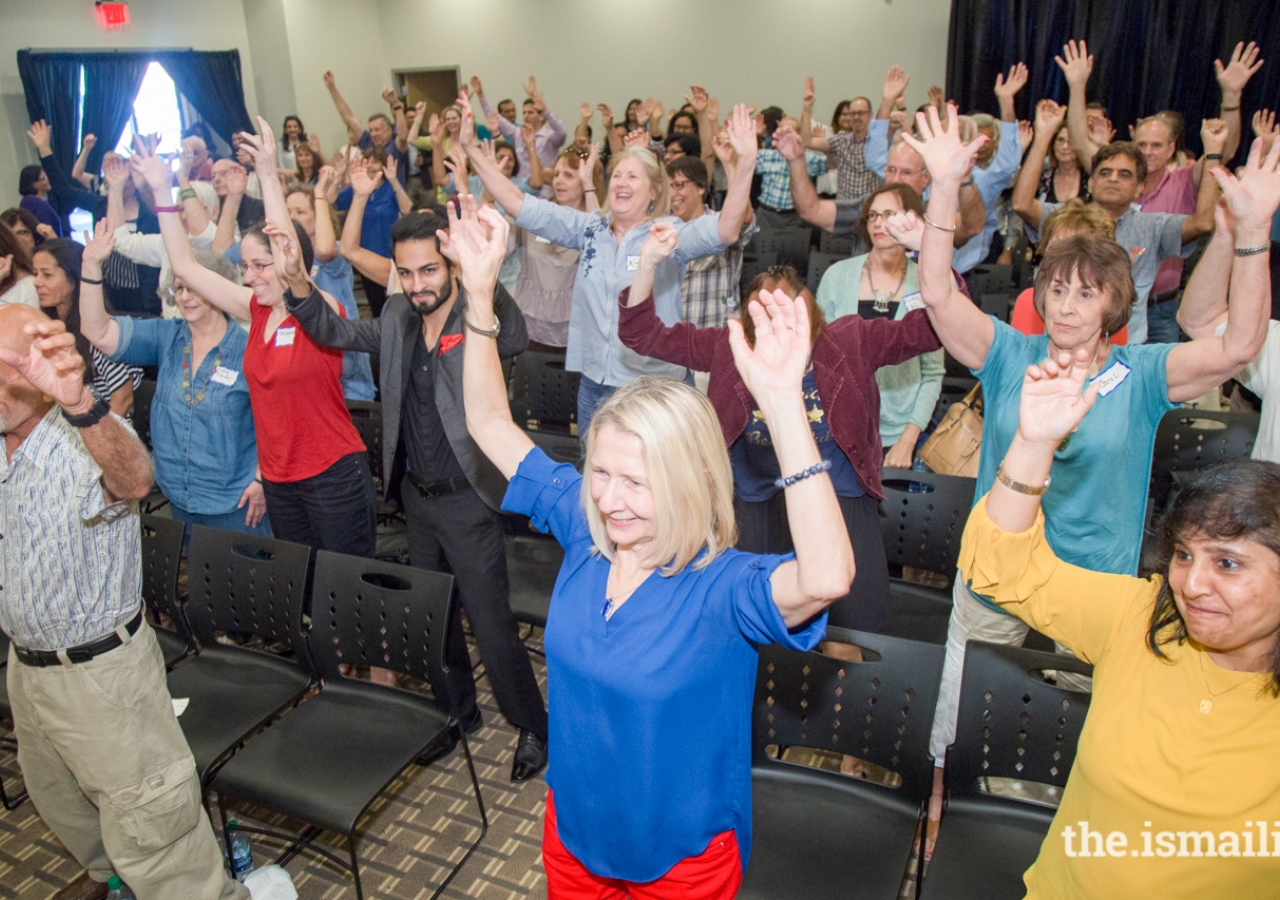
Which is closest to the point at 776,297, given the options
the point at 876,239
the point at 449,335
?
the point at 449,335

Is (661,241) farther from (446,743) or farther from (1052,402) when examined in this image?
(446,743)

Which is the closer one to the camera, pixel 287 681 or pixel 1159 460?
pixel 287 681

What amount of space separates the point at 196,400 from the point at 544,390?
1545mm

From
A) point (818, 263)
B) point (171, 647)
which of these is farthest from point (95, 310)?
point (818, 263)

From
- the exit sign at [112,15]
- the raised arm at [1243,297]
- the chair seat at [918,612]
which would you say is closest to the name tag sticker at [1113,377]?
the raised arm at [1243,297]

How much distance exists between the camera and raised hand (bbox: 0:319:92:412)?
70.0 inches

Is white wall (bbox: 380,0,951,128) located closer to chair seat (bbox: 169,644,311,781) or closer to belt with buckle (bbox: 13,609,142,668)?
chair seat (bbox: 169,644,311,781)

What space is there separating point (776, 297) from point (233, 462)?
2517 mm

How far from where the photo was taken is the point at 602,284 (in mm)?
3402

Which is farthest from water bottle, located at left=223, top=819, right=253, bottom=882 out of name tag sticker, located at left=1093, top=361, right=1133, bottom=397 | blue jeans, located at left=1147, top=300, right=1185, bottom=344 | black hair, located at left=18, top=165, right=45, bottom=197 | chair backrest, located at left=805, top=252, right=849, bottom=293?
black hair, located at left=18, top=165, right=45, bottom=197

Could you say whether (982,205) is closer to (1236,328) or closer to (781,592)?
(1236,328)

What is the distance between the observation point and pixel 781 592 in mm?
1308

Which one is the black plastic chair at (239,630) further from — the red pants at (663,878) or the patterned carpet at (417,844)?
the red pants at (663,878)

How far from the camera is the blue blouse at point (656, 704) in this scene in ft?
4.63
